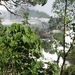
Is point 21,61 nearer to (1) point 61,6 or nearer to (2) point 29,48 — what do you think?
(2) point 29,48

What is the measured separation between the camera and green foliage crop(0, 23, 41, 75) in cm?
224

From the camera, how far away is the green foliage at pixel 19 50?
2242 mm

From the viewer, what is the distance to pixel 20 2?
26.7ft

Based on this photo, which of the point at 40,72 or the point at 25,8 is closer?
the point at 40,72

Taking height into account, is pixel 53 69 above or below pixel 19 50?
below

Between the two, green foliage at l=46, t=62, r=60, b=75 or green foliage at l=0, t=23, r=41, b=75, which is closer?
green foliage at l=0, t=23, r=41, b=75

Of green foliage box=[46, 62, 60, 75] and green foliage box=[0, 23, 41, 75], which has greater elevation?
green foliage box=[0, 23, 41, 75]

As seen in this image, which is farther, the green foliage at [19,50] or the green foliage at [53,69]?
the green foliage at [53,69]

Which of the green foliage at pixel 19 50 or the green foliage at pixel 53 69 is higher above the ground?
the green foliage at pixel 19 50

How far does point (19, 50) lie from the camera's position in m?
2.35

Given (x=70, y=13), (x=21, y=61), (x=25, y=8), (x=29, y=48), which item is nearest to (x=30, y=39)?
(x=29, y=48)

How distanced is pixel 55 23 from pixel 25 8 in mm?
1255

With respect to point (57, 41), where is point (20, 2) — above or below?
above

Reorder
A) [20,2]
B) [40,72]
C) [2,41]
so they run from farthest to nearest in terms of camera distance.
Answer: [20,2] → [40,72] → [2,41]
